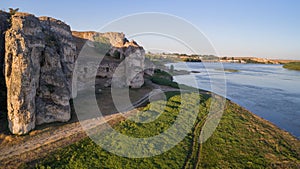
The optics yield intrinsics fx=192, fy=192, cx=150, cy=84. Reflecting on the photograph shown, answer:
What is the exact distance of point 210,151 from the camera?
41.0ft

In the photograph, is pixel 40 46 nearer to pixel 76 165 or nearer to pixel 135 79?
pixel 76 165

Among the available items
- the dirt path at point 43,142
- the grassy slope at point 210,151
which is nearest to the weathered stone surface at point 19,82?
the dirt path at point 43,142

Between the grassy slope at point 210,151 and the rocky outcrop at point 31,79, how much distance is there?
10.9 ft

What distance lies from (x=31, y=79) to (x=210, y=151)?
39.8 ft

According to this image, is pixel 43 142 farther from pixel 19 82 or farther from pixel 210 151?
pixel 210 151

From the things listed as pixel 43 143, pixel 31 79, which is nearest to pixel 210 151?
pixel 43 143

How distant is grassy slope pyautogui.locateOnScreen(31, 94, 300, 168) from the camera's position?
400 inches

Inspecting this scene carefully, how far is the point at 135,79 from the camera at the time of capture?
24.8 metres

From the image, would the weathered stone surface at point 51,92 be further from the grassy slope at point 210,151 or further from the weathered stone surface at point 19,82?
the grassy slope at point 210,151

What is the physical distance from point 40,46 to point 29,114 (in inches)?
187

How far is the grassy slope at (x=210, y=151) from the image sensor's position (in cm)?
1016

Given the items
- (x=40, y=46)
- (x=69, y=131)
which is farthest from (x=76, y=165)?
(x=40, y=46)

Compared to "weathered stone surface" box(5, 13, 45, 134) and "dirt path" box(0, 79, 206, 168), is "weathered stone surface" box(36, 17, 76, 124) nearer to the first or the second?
"weathered stone surface" box(5, 13, 45, 134)

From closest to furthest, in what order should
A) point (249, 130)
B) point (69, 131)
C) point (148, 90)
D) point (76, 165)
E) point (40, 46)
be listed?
1. point (76, 165)
2. point (69, 131)
3. point (40, 46)
4. point (249, 130)
5. point (148, 90)
